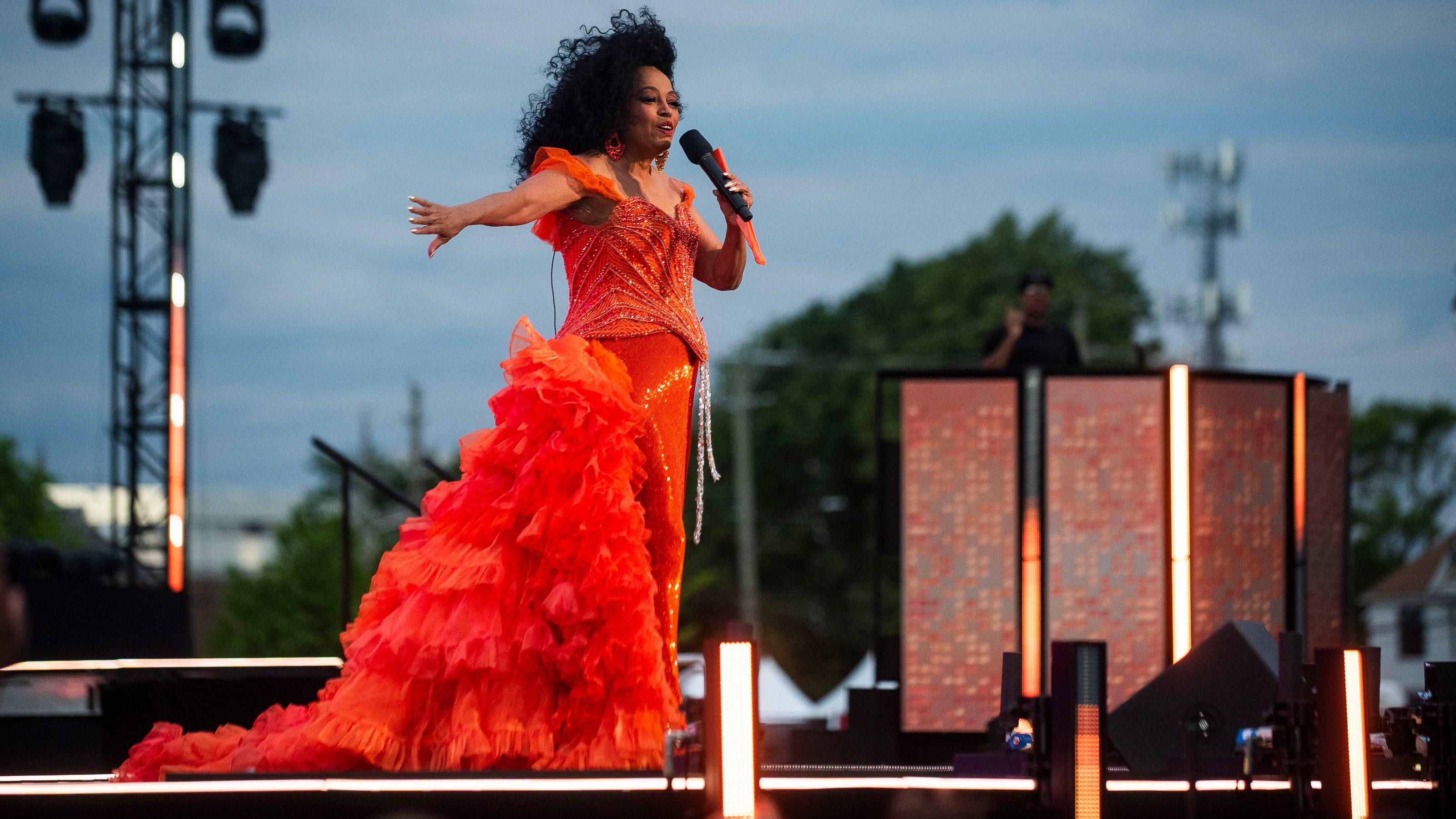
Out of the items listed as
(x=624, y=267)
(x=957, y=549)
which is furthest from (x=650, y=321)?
(x=957, y=549)

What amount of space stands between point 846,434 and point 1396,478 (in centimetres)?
1639

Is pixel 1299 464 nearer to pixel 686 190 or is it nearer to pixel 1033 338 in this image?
pixel 1033 338

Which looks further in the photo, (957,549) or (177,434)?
(177,434)

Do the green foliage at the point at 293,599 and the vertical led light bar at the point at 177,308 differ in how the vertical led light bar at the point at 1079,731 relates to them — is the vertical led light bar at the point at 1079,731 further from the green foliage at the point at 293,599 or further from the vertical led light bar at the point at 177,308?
the green foliage at the point at 293,599

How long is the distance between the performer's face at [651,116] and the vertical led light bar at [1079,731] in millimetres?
1432

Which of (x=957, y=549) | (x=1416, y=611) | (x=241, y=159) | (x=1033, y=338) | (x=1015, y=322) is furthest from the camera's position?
(x=1416, y=611)

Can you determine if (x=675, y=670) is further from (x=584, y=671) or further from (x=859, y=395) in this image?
(x=859, y=395)

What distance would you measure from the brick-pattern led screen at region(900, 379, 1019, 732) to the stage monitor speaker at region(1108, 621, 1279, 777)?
1210 mm

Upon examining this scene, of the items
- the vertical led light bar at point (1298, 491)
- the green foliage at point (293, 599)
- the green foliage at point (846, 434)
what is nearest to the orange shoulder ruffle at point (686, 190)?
the vertical led light bar at point (1298, 491)

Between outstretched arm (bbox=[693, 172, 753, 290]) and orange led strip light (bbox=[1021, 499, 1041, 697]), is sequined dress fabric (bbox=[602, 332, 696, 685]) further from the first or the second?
orange led strip light (bbox=[1021, 499, 1041, 697])

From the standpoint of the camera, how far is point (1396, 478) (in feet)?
121

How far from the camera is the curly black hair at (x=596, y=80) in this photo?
127 inches

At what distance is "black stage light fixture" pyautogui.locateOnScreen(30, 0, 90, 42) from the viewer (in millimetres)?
8625

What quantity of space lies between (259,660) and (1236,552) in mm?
3180
